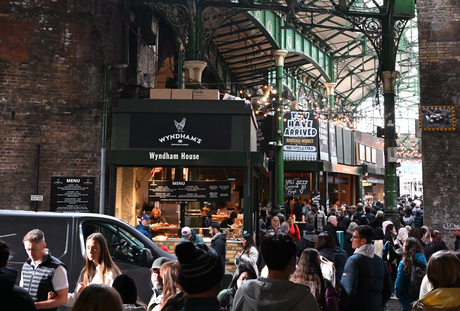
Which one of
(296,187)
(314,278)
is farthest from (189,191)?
(296,187)

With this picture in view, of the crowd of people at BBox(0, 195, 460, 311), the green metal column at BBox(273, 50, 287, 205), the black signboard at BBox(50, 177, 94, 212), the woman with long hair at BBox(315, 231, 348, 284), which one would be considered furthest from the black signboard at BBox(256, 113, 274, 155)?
the woman with long hair at BBox(315, 231, 348, 284)

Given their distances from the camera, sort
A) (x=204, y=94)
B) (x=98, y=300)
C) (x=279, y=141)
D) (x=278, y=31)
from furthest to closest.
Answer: (x=279, y=141) → (x=278, y=31) → (x=204, y=94) → (x=98, y=300)

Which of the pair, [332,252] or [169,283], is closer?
[169,283]

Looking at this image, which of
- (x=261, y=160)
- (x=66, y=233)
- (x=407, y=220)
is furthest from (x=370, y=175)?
(x=66, y=233)

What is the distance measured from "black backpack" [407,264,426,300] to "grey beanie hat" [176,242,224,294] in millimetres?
4532

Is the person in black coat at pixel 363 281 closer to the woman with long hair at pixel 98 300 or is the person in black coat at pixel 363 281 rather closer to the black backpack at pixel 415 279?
the black backpack at pixel 415 279

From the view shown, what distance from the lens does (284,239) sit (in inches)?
129

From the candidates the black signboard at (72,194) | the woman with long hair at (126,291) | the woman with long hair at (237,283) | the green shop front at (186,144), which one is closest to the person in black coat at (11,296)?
the woman with long hair at (126,291)

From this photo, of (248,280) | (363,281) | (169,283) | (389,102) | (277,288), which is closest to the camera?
(277,288)

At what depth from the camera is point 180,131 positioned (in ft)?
45.3

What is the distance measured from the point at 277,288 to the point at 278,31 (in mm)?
20112

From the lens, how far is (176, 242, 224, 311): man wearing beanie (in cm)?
278

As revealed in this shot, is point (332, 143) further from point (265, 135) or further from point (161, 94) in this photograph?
point (161, 94)

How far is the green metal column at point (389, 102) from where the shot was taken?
16.8m
